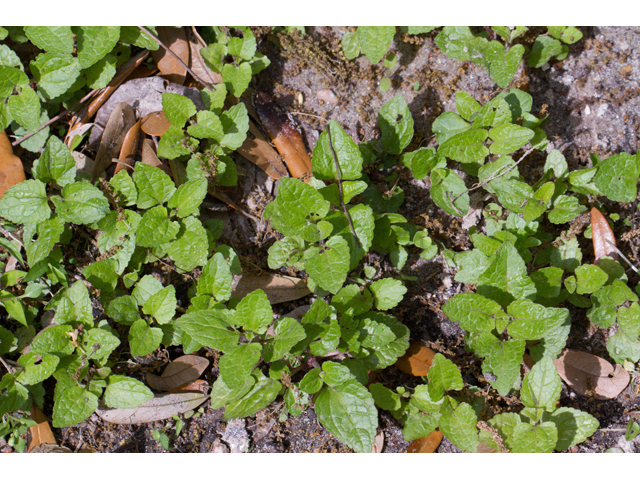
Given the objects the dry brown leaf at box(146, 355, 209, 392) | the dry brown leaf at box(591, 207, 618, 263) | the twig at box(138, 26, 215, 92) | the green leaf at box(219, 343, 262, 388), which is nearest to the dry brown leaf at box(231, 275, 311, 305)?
the dry brown leaf at box(146, 355, 209, 392)

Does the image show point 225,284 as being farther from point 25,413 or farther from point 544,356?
point 544,356

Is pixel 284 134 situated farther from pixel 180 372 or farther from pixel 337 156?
pixel 180 372

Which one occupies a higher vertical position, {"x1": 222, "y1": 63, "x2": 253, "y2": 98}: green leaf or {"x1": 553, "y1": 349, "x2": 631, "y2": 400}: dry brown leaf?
{"x1": 222, "y1": 63, "x2": 253, "y2": 98}: green leaf

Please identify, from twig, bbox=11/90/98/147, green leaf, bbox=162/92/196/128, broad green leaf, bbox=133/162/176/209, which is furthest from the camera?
twig, bbox=11/90/98/147

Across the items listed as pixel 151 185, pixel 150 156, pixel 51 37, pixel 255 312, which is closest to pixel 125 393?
pixel 255 312

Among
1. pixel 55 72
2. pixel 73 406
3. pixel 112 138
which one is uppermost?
pixel 55 72

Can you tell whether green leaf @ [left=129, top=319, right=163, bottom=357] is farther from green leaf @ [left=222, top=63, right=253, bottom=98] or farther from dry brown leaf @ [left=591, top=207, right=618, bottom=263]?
dry brown leaf @ [left=591, top=207, right=618, bottom=263]

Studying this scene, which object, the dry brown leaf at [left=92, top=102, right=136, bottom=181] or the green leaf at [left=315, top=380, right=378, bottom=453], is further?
the dry brown leaf at [left=92, top=102, right=136, bottom=181]
